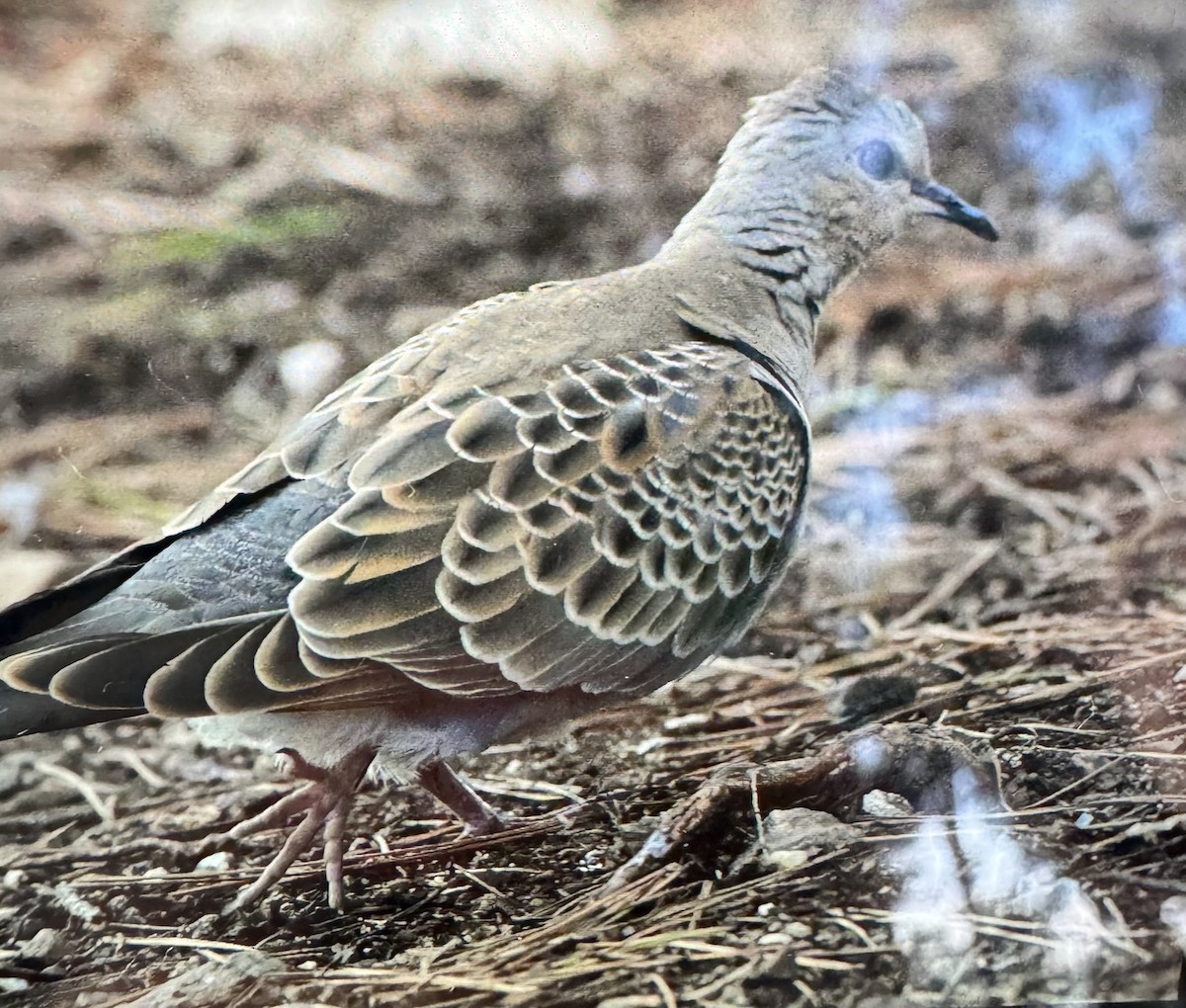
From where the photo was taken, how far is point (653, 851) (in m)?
1.43

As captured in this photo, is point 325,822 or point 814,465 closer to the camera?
point 325,822

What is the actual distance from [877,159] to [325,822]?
3.61ft

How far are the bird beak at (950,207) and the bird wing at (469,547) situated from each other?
0.36 m

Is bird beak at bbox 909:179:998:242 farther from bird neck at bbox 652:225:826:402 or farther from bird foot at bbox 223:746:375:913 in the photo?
bird foot at bbox 223:746:375:913

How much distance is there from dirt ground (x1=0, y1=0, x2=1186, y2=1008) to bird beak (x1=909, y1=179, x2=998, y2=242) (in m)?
0.03

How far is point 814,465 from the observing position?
1.57m

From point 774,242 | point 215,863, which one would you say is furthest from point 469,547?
point 774,242

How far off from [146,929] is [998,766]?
1034 millimetres

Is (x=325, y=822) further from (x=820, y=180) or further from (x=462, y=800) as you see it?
(x=820, y=180)

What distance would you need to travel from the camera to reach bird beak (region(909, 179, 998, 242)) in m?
1.61

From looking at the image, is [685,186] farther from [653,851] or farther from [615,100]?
[653,851]

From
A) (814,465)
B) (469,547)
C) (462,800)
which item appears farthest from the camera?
(814,465)

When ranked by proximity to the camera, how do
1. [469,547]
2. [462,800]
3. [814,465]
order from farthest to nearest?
[814,465] → [462,800] → [469,547]

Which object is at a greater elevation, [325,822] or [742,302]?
[742,302]
